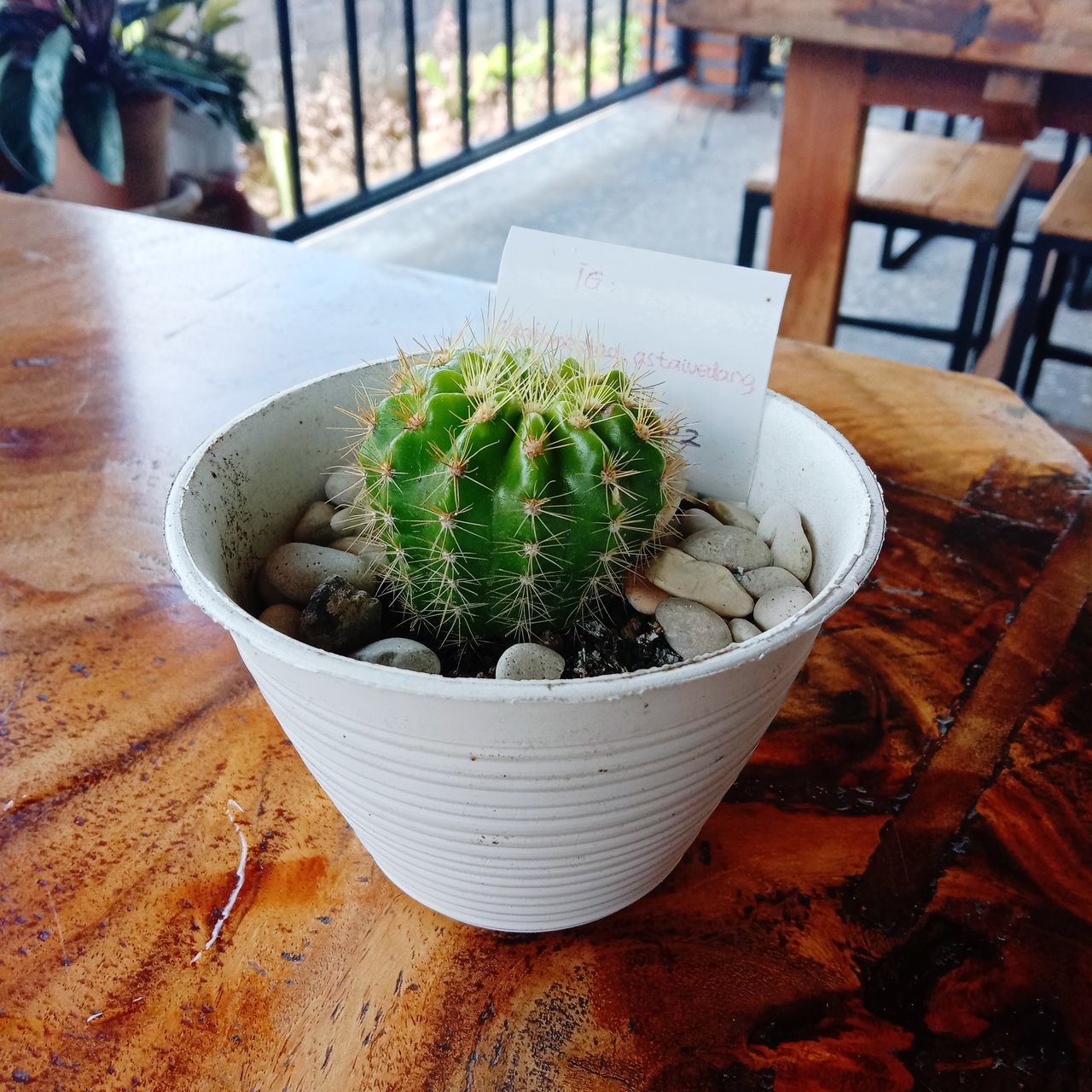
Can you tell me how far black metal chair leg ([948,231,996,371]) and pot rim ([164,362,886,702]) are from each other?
179 centimetres

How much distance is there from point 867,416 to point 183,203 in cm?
177

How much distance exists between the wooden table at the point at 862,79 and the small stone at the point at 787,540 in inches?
50.8

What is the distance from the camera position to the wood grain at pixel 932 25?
144 centimetres

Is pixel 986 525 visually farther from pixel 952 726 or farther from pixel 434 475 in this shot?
pixel 434 475

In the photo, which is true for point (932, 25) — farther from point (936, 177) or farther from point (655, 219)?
point (655, 219)

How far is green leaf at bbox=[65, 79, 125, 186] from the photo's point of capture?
6.06 ft

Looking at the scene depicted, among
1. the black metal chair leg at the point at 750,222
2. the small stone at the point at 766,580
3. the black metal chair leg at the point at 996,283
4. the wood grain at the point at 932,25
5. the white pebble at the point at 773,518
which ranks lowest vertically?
the black metal chair leg at the point at 996,283

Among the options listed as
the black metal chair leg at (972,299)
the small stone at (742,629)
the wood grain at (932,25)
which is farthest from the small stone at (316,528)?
the black metal chair leg at (972,299)

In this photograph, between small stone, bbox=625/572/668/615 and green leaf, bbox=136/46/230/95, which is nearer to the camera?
small stone, bbox=625/572/668/615

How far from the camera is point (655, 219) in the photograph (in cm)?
332

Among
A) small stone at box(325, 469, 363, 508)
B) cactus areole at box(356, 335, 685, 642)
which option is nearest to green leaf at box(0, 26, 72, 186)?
small stone at box(325, 469, 363, 508)

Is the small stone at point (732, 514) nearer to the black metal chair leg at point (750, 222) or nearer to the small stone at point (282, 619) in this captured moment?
the small stone at point (282, 619)

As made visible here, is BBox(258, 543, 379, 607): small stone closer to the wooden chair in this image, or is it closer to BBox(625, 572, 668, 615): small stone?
BBox(625, 572, 668, 615): small stone

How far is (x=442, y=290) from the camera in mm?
1014
